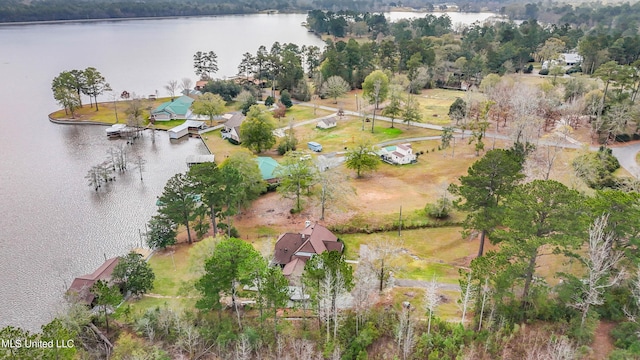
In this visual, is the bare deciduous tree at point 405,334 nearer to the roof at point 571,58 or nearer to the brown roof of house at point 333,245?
the brown roof of house at point 333,245

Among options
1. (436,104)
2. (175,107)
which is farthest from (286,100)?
(436,104)

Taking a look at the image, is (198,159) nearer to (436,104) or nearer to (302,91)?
(302,91)

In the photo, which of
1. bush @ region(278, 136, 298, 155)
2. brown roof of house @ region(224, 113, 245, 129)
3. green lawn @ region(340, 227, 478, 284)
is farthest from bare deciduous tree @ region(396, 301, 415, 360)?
brown roof of house @ region(224, 113, 245, 129)

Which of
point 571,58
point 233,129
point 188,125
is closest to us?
point 233,129

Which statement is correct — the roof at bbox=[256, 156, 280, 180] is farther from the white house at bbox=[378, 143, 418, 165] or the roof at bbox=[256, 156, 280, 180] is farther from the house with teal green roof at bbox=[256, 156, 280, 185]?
the white house at bbox=[378, 143, 418, 165]

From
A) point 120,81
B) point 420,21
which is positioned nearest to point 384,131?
point 120,81

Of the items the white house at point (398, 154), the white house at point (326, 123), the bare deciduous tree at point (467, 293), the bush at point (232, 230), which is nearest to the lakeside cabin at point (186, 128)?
the white house at point (326, 123)
